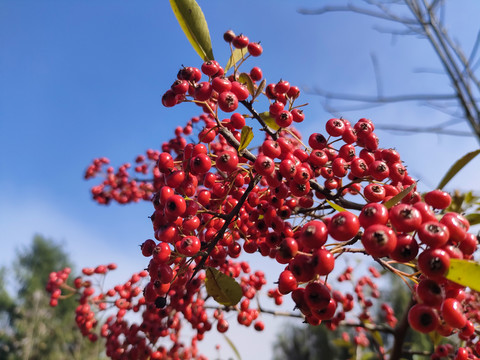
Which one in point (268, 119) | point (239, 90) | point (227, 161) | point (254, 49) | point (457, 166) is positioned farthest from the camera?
point (457, 166)

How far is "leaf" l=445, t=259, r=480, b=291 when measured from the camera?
34.6 inches

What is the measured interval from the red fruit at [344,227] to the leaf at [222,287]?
2.21 feet

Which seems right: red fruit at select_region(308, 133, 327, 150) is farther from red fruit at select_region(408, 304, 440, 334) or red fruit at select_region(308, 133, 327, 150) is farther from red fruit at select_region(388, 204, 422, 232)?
red fruit at select_region(408, 304, 440, 334)

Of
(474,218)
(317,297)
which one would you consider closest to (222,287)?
(317,297)

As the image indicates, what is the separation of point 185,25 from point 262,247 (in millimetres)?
1279

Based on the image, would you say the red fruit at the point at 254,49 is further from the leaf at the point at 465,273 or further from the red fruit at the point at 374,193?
the leaf at the point at 465,273

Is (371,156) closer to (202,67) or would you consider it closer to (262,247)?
(262,247)

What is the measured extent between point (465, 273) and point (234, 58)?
148cm

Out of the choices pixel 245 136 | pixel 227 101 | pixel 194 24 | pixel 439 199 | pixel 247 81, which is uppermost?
pixel 194 24

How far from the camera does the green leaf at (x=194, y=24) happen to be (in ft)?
5.46

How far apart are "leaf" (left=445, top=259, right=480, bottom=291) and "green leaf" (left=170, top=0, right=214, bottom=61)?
4.74 feet

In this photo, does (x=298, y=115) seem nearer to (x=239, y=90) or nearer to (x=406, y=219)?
(x=239, y=90)

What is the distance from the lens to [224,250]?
1.76 m

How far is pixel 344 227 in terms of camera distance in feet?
3.50
